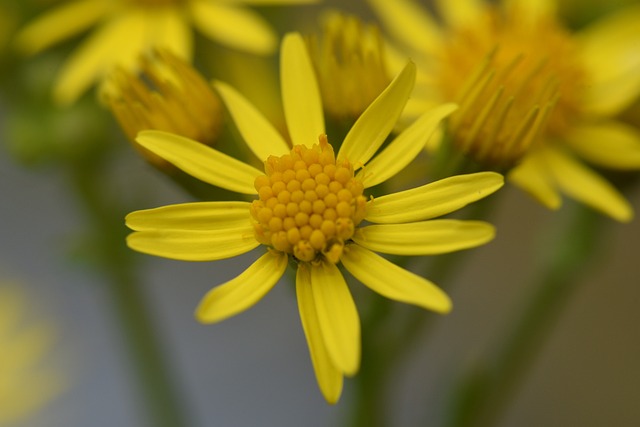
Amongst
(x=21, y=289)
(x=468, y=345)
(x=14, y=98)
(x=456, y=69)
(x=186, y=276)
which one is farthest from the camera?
(x=186, y=276)

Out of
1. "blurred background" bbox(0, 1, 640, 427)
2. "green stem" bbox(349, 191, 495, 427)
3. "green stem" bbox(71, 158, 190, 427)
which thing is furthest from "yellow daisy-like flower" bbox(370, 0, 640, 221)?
"blurred background" bbox(0, 1, 640, 427)

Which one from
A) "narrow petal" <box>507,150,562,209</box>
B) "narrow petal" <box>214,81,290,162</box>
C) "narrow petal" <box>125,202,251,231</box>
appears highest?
"narrow petal" <box>507,150,562,209</box>

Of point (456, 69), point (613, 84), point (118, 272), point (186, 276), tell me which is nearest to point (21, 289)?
point (118, 272)

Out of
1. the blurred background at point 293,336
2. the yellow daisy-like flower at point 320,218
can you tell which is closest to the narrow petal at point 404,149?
the yellow daisy-like flower at point 320,218

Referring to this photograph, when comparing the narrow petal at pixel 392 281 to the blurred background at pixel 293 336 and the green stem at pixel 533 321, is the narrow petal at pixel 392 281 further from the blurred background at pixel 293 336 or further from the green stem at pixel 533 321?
the blurred background at pixel 293 336

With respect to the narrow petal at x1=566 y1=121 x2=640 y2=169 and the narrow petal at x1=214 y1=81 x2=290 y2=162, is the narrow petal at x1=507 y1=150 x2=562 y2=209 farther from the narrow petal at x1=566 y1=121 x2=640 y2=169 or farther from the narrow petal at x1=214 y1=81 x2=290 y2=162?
the narrow petal at x1=214 y1=81 x2=290 y2=162

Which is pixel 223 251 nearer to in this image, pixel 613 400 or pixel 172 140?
pixel 172 140
